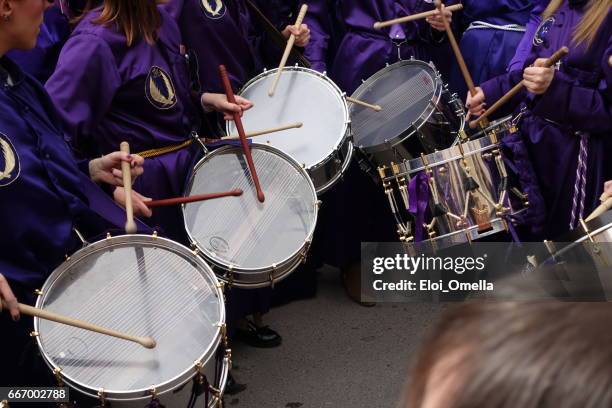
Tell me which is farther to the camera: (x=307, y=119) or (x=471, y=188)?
(x=307, y=119)

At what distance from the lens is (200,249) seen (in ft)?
9.16

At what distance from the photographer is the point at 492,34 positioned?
4.46 m

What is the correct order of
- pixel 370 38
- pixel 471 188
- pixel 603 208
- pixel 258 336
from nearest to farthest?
pixel 603 208 < pixel 471 188 < pixel 258 336 < pixel 370 38

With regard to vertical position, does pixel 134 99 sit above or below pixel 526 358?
below

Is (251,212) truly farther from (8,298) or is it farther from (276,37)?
(276,37)

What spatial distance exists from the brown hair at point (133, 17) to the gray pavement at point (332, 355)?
150 cm

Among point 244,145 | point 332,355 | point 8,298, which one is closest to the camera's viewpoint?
point 8,298

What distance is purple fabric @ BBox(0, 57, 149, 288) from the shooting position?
2.32 metres

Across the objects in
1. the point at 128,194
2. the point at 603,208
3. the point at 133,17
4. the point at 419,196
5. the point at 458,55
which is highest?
the point at 133,17

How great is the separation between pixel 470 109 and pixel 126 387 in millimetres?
2038

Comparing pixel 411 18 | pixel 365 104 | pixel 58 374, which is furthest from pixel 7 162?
pixel 411 18

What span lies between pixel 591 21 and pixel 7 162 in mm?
2035

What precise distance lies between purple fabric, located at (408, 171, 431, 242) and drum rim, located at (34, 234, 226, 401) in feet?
4.07

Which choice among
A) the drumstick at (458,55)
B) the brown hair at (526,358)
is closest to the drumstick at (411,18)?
the drumstick at (458,55)
